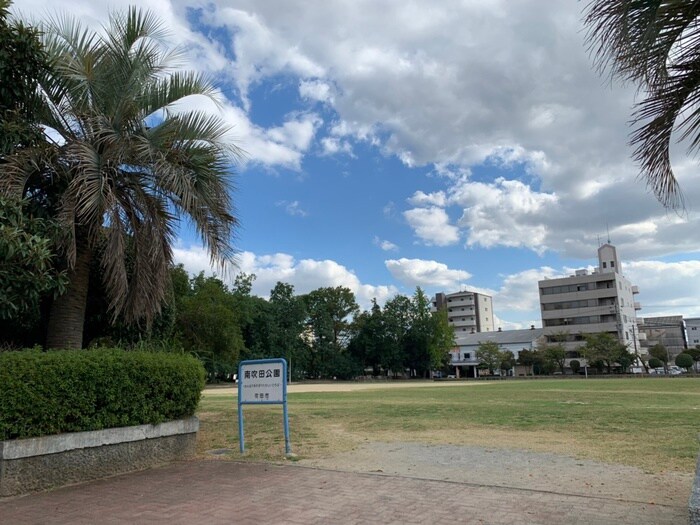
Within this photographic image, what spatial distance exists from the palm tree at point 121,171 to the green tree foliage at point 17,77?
322 mm

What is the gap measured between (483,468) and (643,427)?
268 inches

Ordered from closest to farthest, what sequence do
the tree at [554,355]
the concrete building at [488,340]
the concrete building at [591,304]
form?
the tree at [554,355], the concrete building at [591,304], the concrete building at [488,340]

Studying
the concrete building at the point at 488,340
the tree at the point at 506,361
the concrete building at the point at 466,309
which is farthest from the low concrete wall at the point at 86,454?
the concrete building at the point at 466,309

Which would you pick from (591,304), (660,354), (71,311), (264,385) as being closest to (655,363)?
(660,354)

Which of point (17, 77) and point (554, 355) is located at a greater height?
point (17, 77)

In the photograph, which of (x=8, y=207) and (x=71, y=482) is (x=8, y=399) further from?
(x=8, y=207)

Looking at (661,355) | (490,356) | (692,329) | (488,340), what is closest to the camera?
(661,355)

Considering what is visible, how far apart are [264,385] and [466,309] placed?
136m

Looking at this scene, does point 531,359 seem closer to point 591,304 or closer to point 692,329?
point 591,304

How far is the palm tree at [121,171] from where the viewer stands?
9273 mm

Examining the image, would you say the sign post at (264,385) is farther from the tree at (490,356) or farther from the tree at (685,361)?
the tree at (490,356)

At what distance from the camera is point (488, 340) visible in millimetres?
111125

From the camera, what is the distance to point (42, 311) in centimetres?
1062

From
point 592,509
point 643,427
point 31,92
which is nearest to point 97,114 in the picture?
point 31,92
